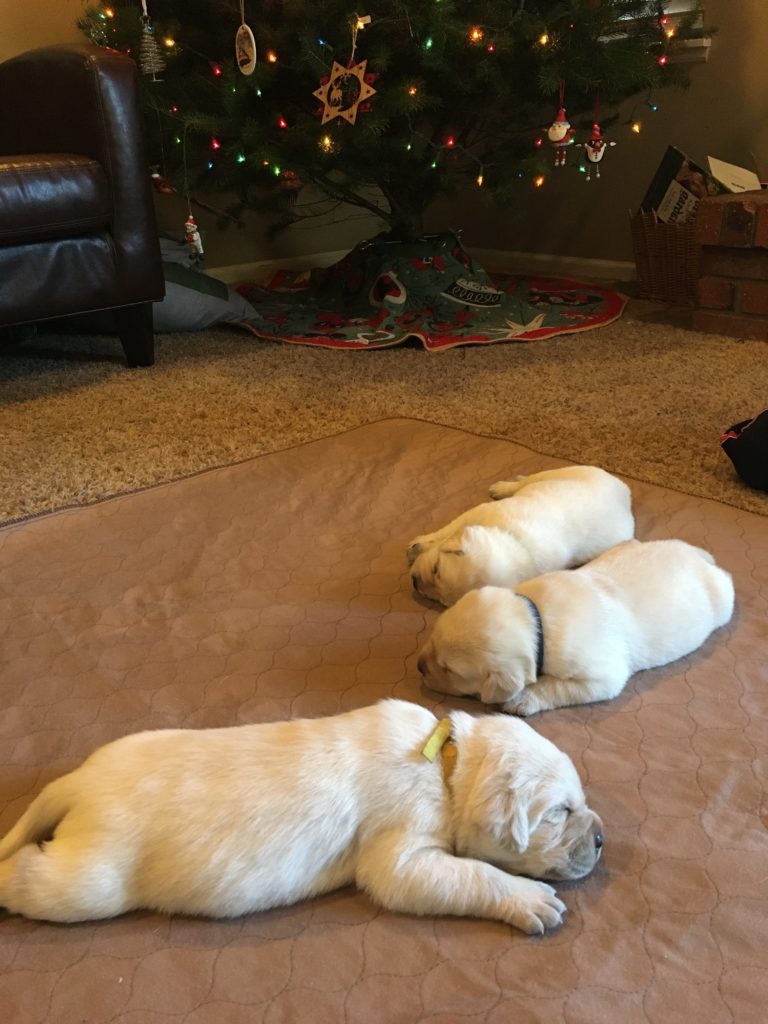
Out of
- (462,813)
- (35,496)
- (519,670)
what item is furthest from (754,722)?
(35,496)

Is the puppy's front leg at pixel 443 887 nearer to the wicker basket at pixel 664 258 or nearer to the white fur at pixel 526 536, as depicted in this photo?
the white fur at pixel 526 536

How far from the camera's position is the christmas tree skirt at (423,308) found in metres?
2.67

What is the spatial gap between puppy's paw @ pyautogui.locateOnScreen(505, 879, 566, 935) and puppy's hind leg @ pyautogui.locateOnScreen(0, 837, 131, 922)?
0.34 metres

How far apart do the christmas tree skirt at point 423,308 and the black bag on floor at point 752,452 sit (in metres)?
1.12

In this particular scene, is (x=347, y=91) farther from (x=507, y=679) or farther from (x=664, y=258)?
(x=507, y=679)

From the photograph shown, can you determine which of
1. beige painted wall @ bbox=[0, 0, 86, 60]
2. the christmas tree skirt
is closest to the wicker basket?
the christmas tree skirt

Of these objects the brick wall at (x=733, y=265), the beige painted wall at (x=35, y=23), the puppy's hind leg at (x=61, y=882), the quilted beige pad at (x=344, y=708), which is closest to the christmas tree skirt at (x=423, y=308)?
the brick wall at (x=733, y=265)

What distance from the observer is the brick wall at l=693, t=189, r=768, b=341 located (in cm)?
243

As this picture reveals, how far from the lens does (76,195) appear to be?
2.15 metres

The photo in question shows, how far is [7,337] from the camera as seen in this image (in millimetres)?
2779

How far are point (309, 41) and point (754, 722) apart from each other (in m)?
2.09

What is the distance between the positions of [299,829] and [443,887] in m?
0.13

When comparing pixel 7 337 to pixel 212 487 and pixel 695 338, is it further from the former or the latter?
pixel 695 338

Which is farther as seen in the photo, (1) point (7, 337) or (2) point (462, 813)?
(1) point (7, 337)
